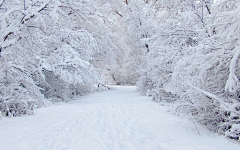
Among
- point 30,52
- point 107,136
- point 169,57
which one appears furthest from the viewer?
point 30,52

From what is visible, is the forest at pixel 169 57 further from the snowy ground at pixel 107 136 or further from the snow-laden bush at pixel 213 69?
the snowy ground at pixel 107 136

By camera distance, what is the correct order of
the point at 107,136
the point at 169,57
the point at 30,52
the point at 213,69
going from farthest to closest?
the point at 30,52, the point at 169,57, the point at 107,136, the point at 213,69

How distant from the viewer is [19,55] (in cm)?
503

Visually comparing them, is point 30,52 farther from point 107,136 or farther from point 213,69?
point 213,69

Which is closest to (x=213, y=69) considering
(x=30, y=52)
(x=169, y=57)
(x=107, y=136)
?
(x=169, y=57)

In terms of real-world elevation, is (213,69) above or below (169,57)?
below

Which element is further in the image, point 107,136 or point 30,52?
point 30,52

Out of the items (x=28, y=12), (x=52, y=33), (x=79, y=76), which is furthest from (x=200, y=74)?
(x=52, y=33)

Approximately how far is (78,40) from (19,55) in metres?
3.72

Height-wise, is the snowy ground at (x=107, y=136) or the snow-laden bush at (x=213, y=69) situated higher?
the snow-laden bush at (x=213, y=69)

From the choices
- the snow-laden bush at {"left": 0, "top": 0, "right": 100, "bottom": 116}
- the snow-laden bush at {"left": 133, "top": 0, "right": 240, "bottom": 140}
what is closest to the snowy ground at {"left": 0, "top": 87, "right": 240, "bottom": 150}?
the snow-laden bush at {"left": 133, "top": 0, "right": 240, "bottom": 140}

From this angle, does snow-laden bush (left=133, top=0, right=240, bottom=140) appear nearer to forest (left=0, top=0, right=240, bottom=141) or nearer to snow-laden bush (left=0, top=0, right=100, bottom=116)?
forest (left=0, top=0, right=240, bottom=141)

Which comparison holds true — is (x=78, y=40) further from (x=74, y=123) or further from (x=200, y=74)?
(x=200, y=74)

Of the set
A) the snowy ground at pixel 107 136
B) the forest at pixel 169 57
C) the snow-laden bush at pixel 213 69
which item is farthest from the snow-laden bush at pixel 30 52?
the snow-laden bush at pixel 213 69
